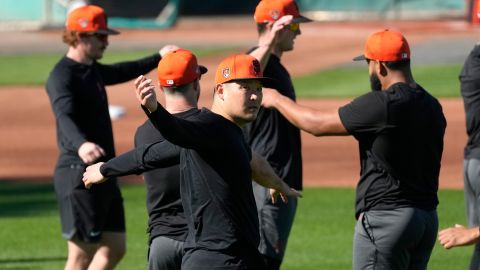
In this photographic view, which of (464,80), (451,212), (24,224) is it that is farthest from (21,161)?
(464,80)

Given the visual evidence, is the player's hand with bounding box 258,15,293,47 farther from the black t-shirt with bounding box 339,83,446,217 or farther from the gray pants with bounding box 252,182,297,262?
the black t-shirt with bounding box 339,83,446,217

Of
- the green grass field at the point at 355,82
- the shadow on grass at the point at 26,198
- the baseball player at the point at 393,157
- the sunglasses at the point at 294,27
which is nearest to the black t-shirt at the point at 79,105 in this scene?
the sunglasses at the point at 294,27

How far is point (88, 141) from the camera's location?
10023mm

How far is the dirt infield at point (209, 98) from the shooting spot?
19.6 m

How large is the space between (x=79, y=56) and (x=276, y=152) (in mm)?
1986

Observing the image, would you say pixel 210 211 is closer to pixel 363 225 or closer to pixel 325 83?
pixel 363 225

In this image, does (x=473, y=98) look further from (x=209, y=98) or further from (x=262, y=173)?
(x=209, y=98)

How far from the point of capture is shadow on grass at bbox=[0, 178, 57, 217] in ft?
52.9

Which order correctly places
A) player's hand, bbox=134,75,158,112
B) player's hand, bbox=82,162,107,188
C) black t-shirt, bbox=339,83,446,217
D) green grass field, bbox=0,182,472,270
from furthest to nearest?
green grass field, bbox=0,182,472,270, black t-shirt, bbox=339,83,446,217, player's hand, bbox=82,162,107,188, player's hand, bbox=134,75,158,112

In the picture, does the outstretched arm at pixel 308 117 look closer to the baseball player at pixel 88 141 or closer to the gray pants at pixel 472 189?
the baseball player at pixel 88 141

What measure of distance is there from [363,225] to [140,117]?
659 inches

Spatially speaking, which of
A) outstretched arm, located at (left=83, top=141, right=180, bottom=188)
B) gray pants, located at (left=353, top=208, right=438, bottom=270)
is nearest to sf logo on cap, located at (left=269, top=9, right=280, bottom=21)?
gray pants, located at (left=353, top=208, right=438, bottom=270)

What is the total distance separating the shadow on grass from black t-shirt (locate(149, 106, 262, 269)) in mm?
9141

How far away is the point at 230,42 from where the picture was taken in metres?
38.8
